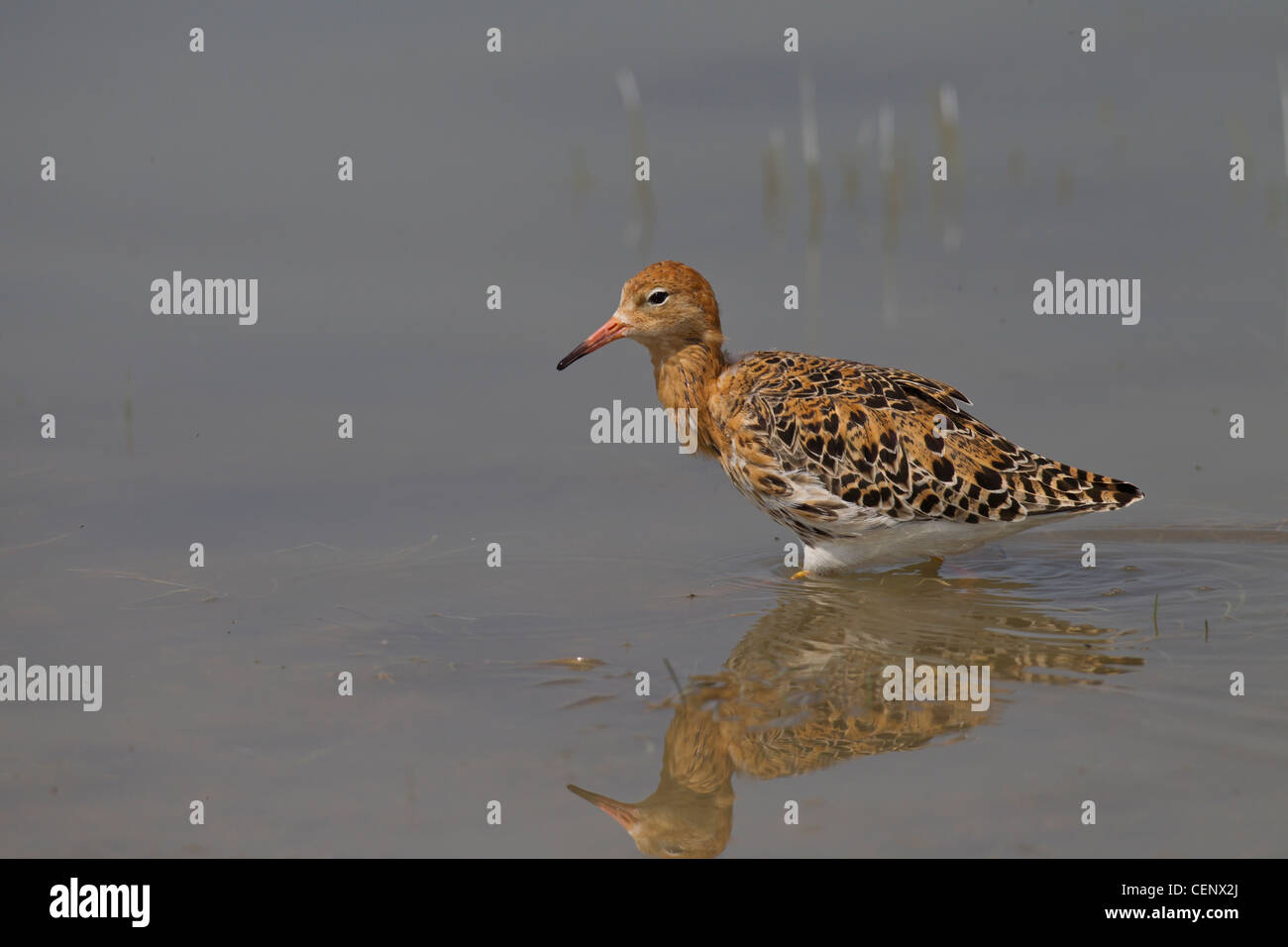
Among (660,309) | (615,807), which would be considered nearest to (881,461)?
(660,309)

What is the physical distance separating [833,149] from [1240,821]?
11.9m

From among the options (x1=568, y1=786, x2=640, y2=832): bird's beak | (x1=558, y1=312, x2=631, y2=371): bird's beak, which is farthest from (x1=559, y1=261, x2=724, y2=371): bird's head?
(x1=568, y1=786, x2=640, y2=832): bird's beak

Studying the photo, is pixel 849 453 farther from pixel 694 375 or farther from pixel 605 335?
pixel 605 335

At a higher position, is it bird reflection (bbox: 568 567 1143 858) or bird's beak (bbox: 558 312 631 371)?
bird's beak (bbox: 558 312 631 371)

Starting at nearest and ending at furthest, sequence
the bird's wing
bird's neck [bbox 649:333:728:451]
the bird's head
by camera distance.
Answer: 1. the bird's wing
2. the bird's head
3. bird's neck [bbox 649:333:728:451]

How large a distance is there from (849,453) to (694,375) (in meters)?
1.42

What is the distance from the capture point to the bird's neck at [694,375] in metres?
11.3

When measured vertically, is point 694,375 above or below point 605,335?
below

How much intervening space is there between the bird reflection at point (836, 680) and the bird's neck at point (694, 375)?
4.91 feet

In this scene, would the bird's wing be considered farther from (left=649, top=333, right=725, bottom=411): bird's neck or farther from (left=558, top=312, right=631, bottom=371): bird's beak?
(left=558, top=312, right=631, bottom=371): bird's beak

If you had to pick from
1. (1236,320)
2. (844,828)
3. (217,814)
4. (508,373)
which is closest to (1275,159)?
(1236,320)

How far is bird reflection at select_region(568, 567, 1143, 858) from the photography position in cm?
742

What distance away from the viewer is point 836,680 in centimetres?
873

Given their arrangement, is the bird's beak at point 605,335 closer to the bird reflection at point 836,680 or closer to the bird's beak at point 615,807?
the bird reflection at point 836,680
